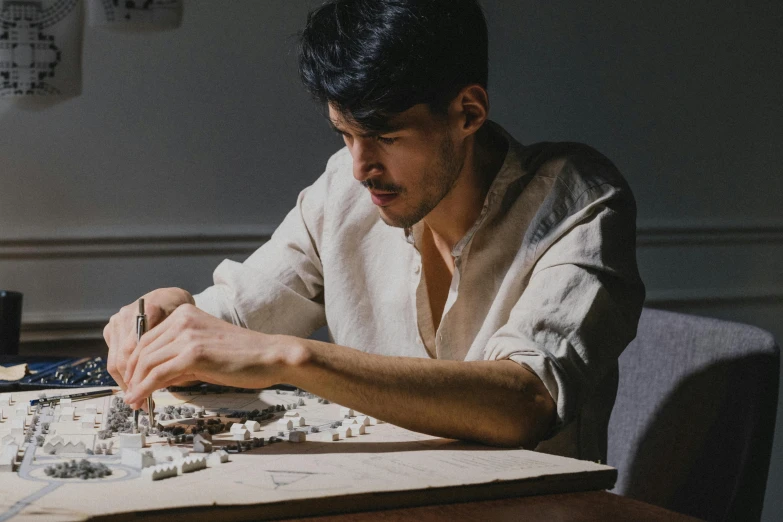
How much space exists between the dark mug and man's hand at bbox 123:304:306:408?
101 centimetres

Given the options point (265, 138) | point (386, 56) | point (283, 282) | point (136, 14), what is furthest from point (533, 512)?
point (136, 14)

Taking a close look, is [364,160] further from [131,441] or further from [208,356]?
[131,441]

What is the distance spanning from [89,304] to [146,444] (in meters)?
1.43

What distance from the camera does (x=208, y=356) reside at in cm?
111

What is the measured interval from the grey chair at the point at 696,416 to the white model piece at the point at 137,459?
Answer: 101cm

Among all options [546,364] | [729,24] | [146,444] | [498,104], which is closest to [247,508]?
[146,444]

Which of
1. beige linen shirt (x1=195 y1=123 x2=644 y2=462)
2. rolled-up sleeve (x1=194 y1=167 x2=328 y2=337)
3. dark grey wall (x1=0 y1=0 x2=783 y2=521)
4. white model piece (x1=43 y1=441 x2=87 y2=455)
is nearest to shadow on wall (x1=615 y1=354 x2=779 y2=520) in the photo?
beige linen shirt (x1=195 y1=123 x2=644 y2=462)

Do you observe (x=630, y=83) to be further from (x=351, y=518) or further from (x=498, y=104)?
(x=351, y=518)

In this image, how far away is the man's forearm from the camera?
1.11m

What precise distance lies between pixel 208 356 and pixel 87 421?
0.76 feet

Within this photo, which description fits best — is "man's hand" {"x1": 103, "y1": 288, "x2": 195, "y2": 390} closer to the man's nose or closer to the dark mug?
the man's nose

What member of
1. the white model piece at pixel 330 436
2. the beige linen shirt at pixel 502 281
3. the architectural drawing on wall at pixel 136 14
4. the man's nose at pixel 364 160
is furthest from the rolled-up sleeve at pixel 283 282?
the architectural drawing on wall at pixel 136 14

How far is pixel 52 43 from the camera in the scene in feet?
7.64

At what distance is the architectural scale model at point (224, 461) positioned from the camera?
84 centimetres
